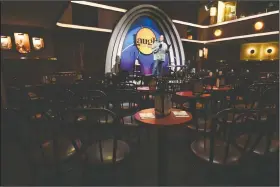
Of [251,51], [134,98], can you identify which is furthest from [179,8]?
[134,98]

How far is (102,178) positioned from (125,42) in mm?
7640

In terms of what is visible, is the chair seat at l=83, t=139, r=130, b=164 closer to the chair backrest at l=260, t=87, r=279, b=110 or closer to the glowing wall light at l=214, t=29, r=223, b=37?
the chair backrest at l=260, t=87, r=279, b=110

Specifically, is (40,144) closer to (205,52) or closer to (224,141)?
(224,141)

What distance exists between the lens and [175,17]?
36.4ft

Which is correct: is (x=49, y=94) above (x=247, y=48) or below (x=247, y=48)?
below

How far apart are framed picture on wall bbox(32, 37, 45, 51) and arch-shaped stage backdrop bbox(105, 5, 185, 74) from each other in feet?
9.85

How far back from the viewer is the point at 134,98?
3.17 metres

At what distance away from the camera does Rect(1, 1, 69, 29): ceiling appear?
14.2 ft

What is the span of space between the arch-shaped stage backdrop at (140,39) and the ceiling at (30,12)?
3083 mm

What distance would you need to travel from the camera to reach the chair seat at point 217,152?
1.63 m

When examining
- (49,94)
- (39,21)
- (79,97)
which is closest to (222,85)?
(79,97)

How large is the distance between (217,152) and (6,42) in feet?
17.5

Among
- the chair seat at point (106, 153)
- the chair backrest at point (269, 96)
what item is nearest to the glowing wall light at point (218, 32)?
the chair backrest at point (269, 96)

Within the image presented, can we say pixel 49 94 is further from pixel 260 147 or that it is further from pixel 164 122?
pixel 260 147
